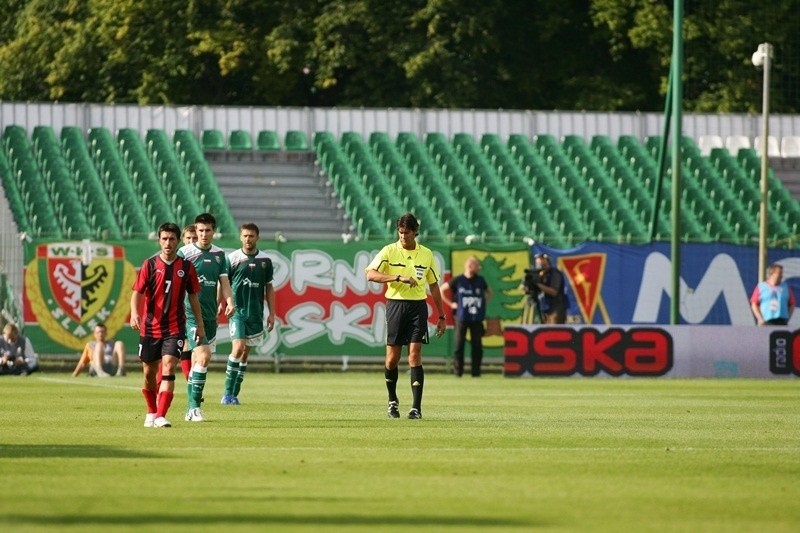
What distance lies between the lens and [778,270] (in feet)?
98.7

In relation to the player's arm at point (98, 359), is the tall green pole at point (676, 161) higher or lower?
higher

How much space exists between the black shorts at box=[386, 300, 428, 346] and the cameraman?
1325 cm

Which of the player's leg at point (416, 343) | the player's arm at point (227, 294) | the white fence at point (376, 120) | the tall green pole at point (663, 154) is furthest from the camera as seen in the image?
the white fence at point (376, 120)

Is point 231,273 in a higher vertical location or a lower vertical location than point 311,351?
higher

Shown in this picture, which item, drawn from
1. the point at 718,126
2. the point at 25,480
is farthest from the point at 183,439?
the point at 718,126

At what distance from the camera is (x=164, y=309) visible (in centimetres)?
1645

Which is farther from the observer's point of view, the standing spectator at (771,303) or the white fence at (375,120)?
the white fence at (375,120)

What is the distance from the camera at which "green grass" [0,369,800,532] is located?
32.5ft

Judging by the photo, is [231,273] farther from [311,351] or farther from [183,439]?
[311,351]

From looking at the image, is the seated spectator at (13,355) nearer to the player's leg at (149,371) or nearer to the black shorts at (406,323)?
the black shorts at (406,323)

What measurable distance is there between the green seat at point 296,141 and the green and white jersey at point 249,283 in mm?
21703

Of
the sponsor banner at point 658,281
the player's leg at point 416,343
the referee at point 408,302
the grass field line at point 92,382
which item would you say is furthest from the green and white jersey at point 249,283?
the sponsor banner at point 658,281

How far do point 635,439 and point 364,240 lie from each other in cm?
1832

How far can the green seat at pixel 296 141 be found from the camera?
138 feet
